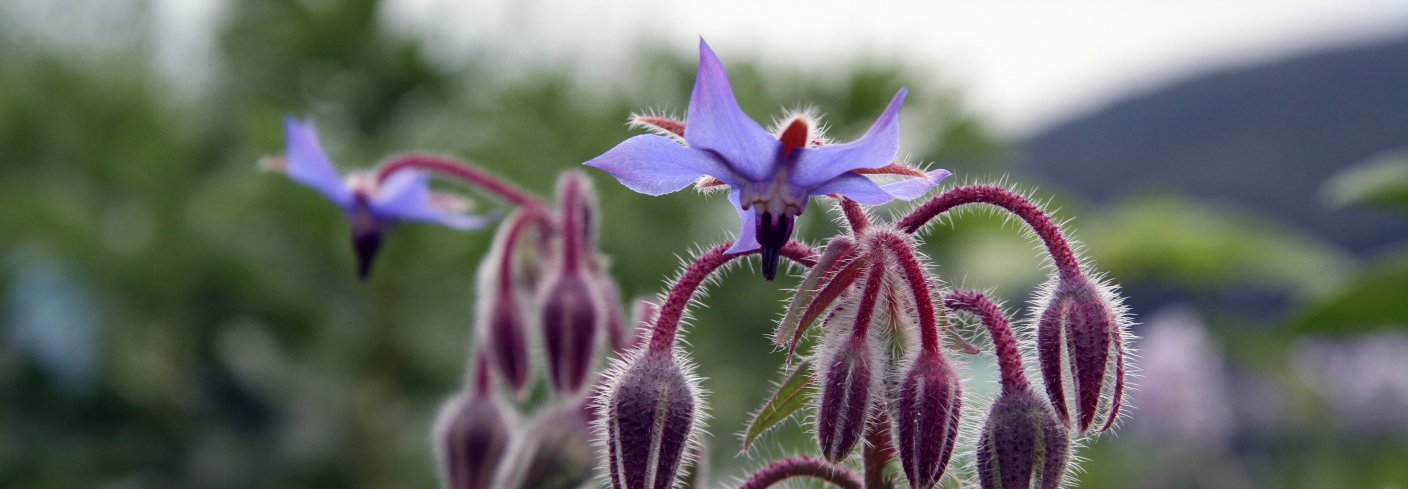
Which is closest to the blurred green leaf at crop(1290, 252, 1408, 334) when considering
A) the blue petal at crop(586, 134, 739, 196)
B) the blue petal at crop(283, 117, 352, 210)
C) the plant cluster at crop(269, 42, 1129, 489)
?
the plant cluster at crop(269, 42, 1129, 489)

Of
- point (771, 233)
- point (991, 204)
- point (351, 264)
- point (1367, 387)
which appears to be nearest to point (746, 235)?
point (771, 233)

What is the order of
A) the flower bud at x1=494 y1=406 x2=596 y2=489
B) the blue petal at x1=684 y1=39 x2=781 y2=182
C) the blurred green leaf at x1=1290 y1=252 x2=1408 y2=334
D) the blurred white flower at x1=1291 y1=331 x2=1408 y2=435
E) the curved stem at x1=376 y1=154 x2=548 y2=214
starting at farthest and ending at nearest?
the blurred white flower at x1=1291 y1=331 x2=1408 y2=435, the blurred green leaf at x1=1290 y1=252 x2=1408 y2=334, the curved stem at x1=376 y1=154 x2=548 y2=214, the flower bud at x1=494 y1=406 x2=596 y2=489, the blue petal at x1=684 y1=39 x2=781 y2=182

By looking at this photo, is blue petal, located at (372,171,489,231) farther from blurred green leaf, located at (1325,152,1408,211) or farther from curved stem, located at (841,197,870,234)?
blurred green leaf, located at (1325,152,1408,211)

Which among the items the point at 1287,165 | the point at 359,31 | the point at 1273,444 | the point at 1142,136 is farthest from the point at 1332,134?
the point at 359,31

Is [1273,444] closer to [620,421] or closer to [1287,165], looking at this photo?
[1287,165]

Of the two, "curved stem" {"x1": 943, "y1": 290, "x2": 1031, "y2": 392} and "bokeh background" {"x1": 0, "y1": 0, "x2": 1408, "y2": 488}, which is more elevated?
"bokeh background" {"x1": 0, "y1": 0, "x2": 1408, "y2": 488}

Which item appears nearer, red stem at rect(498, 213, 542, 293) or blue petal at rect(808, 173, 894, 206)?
blue petal at rect(808, 173, 894, 206)

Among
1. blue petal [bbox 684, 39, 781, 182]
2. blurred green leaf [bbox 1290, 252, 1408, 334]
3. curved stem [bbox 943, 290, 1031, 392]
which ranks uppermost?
blurred green leaf [bbox 1290, 252, 1408, 334]

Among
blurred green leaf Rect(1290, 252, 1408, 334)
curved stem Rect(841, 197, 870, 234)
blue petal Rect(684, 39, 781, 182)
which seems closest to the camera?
blue petal Rect(684, 39, 781, 182)
